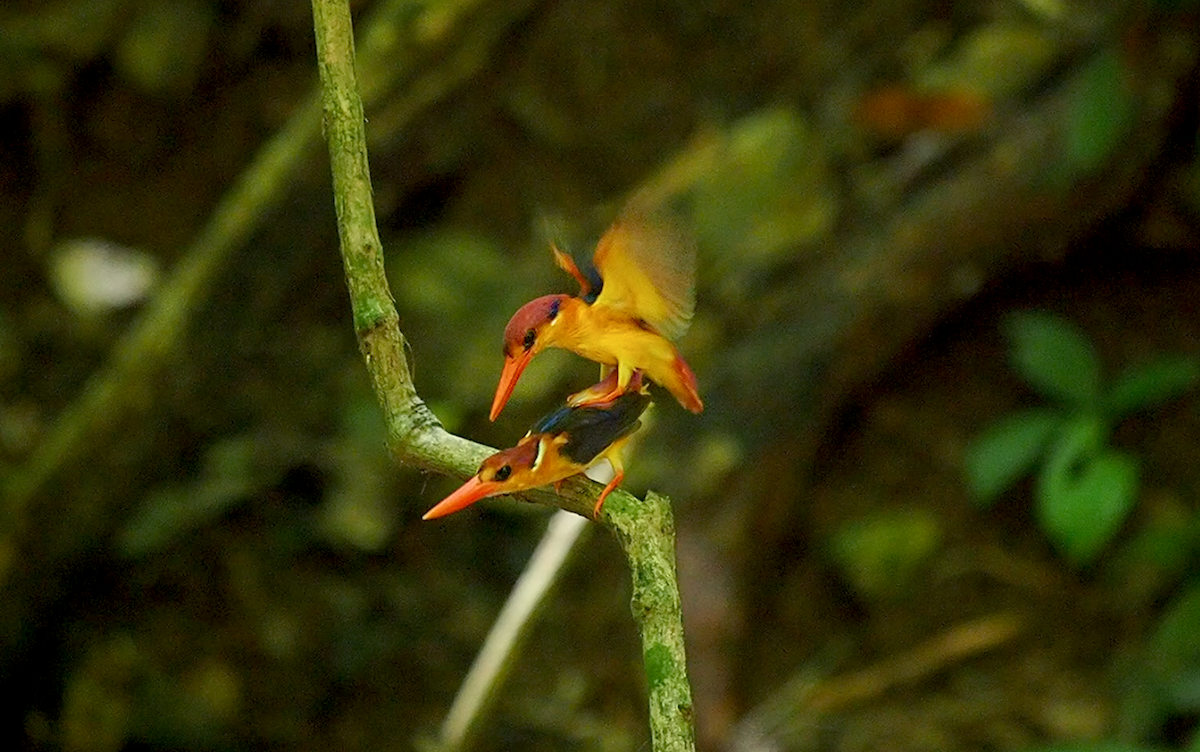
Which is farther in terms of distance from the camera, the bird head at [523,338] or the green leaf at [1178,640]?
the green leaf at [1178,640]

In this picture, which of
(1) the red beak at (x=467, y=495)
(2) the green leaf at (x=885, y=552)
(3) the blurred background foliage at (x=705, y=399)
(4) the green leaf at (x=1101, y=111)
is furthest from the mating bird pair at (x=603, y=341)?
(2) the green leaf at (x=885, y=552)

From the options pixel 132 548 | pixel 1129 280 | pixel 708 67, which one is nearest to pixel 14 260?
pixel 132 548

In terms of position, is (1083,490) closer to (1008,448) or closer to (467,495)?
(1008,448)

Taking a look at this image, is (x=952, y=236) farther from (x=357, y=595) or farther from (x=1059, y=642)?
(x=357, y=595)

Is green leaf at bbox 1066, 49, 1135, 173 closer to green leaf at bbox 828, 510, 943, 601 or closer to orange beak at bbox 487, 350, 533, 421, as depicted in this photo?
green leaf at bbox 828, 510, 943, 601

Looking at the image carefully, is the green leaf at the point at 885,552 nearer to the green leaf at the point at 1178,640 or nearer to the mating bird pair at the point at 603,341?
the green leaf at the point at 1178,640

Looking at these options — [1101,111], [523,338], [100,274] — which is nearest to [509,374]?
[523,338]
